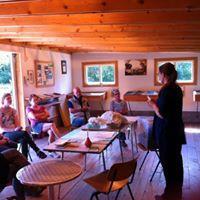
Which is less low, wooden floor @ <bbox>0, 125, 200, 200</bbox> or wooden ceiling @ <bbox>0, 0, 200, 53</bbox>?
wooden ceiling @ <bbox>0, 0, 200, 53</bbox>

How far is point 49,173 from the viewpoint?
7.16 feet

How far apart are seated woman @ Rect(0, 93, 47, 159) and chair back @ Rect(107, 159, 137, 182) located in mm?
2128

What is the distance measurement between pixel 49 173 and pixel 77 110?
3.08 m

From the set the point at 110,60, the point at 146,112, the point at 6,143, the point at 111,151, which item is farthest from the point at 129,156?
the point at 110,60

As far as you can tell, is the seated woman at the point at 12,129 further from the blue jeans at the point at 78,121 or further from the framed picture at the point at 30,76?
the framed picture at the point at 30,76

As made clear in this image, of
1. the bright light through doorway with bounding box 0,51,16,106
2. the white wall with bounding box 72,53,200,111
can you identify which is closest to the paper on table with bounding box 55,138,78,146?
the bright light through doorway with bounding box 0,51,16,106

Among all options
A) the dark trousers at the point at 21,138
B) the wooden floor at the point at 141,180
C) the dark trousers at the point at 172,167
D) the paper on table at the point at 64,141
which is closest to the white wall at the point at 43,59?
the dark trousers at the point at 21,138

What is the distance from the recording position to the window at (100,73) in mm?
8258

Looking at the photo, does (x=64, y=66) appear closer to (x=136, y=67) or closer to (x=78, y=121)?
(x=136, y=67)

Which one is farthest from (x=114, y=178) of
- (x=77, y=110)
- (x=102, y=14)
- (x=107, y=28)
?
(x=77, y=110)

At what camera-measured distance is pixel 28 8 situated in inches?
113

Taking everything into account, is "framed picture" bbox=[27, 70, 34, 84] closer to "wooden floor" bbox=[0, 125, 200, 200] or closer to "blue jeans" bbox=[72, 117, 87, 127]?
"blue jeans" bbox=[72, 117, 87, 127]

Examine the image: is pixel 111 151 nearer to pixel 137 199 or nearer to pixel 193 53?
pixel 137 199

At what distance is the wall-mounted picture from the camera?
26.0 feet
